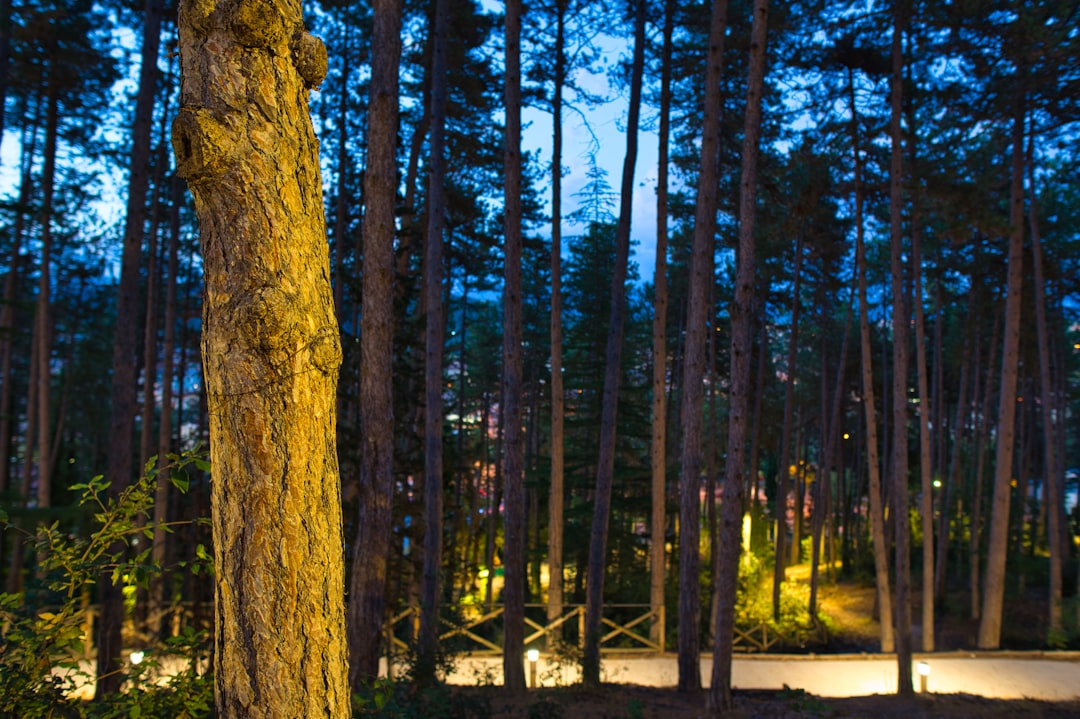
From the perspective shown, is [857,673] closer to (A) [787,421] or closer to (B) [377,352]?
(A) [787,421]

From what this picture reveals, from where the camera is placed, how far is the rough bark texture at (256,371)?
1.90 metres

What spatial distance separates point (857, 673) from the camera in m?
12.1

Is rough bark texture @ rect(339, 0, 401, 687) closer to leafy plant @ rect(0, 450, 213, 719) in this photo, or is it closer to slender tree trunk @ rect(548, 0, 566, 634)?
leafy plant @ rect(0, 450, 213, 719)

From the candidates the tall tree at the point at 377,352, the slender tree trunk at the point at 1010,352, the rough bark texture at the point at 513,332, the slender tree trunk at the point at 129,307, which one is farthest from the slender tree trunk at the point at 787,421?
the slender tree trunk at the point at 129,307

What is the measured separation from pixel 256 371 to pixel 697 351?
25.1ft

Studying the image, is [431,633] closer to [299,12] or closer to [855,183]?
[299,12]

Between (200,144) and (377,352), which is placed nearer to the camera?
(200,144)

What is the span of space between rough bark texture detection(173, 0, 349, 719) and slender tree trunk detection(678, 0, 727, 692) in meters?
7.37

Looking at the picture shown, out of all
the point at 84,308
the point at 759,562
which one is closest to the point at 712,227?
the point at 759,562

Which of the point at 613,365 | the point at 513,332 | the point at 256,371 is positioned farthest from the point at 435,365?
the point at 256,371

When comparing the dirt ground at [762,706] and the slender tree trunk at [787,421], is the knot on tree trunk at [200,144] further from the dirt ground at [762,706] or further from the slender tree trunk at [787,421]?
the slender tree trunk at [787,421]

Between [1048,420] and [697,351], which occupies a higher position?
[697,351]

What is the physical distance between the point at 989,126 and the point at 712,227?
7403mm

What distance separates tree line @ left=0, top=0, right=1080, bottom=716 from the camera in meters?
1.96
